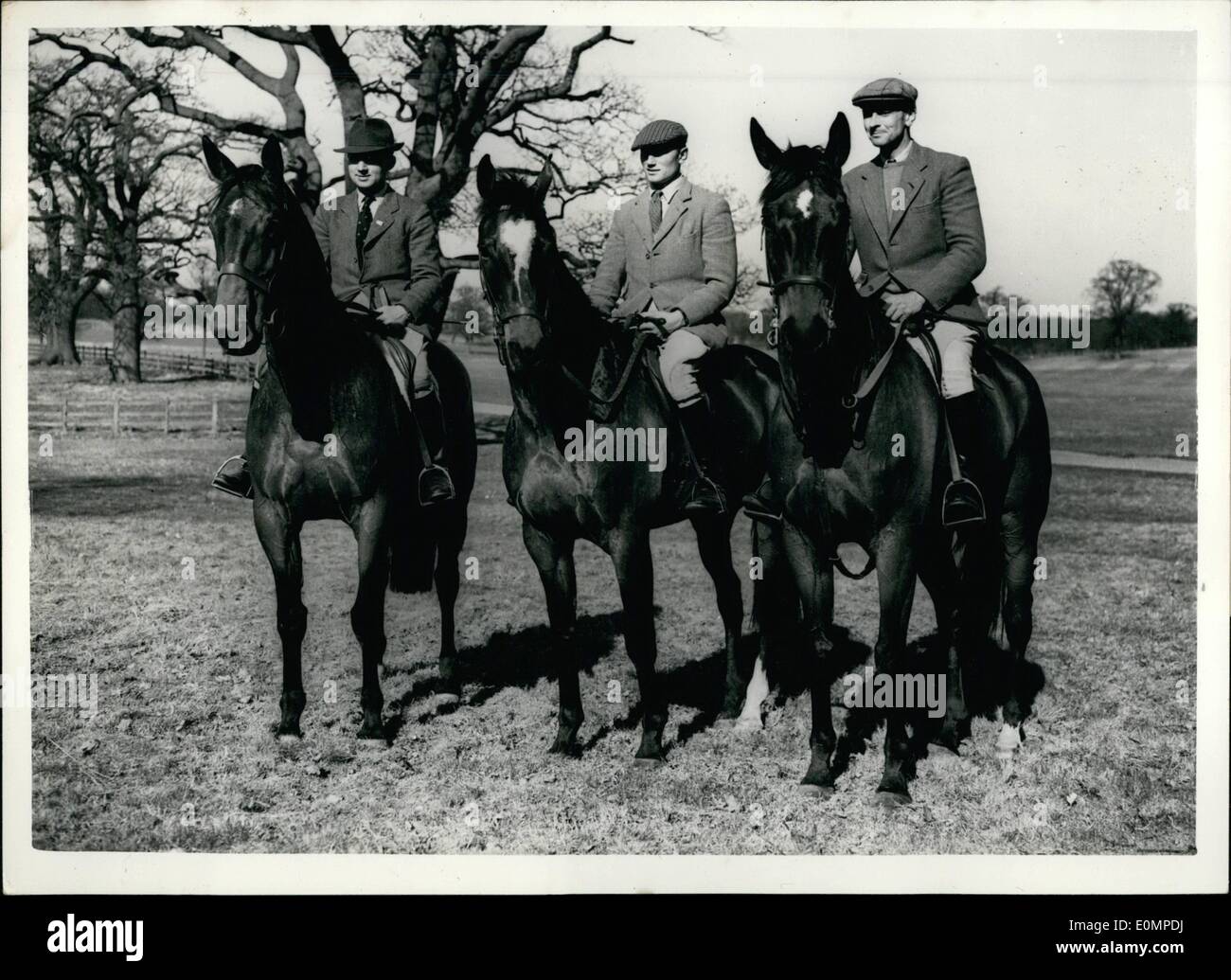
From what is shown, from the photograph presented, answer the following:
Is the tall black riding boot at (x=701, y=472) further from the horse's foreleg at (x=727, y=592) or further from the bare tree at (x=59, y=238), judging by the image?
the bare tree at (x=59, y=238)

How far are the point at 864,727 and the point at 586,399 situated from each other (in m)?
2.87

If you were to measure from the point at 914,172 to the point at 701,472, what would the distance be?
209 centimetres

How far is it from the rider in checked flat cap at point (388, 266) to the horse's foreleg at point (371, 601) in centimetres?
47

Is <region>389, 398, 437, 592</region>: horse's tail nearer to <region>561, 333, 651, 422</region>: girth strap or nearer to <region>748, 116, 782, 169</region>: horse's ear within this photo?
<region>561, 333, 651, 422</region>: girth strap

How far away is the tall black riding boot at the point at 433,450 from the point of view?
307 inches

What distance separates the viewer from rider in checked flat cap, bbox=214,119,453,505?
766cm

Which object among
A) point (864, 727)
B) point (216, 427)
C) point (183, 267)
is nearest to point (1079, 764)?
point (864, 727)

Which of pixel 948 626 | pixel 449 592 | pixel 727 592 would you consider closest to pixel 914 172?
pixel 948 626

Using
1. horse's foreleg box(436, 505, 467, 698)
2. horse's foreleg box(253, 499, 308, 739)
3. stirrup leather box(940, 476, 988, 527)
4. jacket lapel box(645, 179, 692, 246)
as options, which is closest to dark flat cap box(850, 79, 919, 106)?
jacket lapel box(645, 179, 692, 246)

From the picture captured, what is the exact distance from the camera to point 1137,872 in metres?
6.79

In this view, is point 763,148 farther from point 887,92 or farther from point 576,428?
point 576,428

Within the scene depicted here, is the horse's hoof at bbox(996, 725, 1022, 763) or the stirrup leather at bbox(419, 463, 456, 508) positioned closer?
the horse's hoof at bbox(996, 725, 1022, 763)

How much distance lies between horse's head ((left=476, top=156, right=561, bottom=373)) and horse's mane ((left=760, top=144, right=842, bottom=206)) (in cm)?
119

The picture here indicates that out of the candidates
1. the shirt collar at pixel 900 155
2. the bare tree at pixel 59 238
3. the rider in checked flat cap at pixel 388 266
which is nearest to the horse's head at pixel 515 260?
the rider in checked flat cap at pixel 388 266
